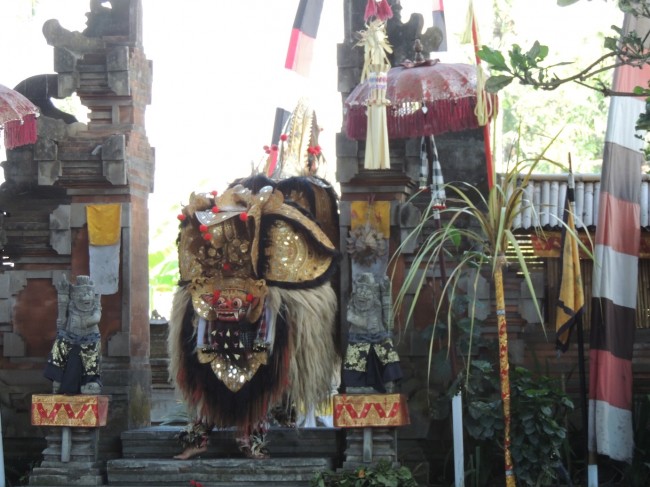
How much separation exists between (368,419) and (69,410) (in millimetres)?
2401

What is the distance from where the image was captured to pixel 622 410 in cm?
963

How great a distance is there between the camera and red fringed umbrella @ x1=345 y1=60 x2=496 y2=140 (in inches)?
383

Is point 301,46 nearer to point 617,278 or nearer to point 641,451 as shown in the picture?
point 617,278

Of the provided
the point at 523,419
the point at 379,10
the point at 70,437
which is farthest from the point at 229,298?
the point at 379,10

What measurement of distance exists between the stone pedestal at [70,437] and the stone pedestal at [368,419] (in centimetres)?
198

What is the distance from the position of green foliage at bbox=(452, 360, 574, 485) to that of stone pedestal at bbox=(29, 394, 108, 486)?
117 inches

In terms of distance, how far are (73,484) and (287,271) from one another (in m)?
2.39

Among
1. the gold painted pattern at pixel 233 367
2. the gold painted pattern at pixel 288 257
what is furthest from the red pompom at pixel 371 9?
the gold painted pattern at pixel 233 367

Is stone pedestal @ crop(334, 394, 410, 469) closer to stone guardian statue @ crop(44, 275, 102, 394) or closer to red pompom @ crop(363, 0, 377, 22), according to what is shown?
stone guardian statue @ crop(44, 275, 102, 394)

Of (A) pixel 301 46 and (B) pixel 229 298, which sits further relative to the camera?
(A) pixel 301 46

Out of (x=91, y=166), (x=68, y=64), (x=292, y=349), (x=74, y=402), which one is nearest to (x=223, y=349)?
(x=292, y=349)

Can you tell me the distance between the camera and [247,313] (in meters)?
9.82

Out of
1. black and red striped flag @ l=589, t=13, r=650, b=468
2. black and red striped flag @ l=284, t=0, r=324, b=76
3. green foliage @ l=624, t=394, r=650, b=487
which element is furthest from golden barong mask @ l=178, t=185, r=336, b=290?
black and red striped flag @ l=284, t=0, r=324, b=76

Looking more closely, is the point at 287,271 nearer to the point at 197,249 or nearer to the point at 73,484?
the point at 197,249
